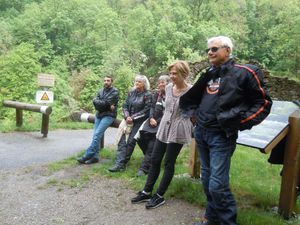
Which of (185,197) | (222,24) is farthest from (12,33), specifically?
(185,197)

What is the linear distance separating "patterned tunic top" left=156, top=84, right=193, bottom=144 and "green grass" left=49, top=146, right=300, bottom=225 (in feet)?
3.09

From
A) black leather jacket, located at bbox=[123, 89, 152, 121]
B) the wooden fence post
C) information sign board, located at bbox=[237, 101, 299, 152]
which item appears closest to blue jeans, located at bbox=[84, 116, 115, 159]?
black leather jacket, located at bbox=[123, 89, 152, 121]

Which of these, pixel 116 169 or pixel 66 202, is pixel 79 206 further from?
pixel 116 169

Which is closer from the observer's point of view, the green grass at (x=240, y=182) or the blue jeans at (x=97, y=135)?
the green grass at (x=240, y=182)

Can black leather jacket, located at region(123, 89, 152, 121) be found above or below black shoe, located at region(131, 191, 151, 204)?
above

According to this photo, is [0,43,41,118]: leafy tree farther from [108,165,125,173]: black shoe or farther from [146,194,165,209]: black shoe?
[146,194,165,209]: black shoe

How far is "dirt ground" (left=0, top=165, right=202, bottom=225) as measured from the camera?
404cm

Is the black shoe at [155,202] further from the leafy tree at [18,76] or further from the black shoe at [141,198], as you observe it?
the leafy tree at [18,76]

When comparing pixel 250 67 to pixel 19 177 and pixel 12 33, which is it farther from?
pixel 12 33

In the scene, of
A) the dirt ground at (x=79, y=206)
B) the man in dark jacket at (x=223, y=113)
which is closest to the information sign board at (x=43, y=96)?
the dirt ground at (x=79, y=206)

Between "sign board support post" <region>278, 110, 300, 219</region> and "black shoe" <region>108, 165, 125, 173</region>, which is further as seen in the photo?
"black shoe" <region>108, 165, 125, 173</region>

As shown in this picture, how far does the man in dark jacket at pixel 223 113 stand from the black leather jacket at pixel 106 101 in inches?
121

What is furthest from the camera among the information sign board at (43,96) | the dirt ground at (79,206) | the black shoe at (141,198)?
the information sign board at (43,96)

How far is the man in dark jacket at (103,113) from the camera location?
255 inches
